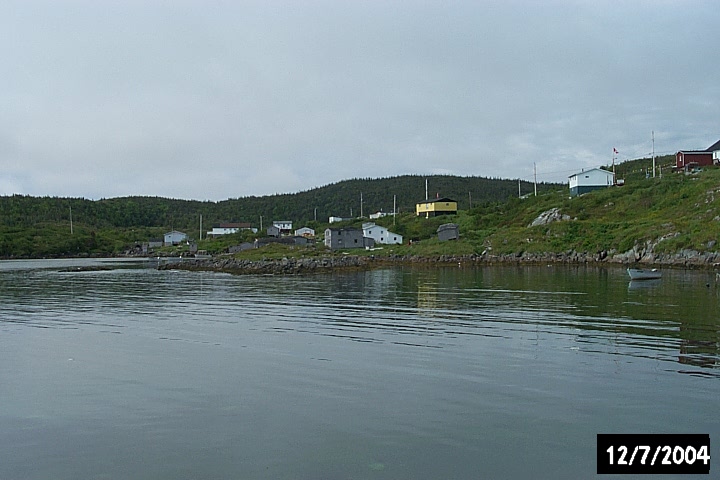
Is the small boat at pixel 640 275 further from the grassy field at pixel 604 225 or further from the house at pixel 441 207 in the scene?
the house at pixel 441 207

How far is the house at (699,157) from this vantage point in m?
80.9

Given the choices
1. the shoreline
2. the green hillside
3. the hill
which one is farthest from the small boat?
the hill

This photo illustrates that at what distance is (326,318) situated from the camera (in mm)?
24141

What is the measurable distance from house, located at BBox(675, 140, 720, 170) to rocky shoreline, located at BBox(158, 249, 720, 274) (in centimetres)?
3300

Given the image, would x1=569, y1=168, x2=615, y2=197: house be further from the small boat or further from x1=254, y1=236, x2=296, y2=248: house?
the small boat

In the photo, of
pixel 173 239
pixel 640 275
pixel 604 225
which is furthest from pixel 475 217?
pixel 173 239

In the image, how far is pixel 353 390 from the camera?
12727 millimetres

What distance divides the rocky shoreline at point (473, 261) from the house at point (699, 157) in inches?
1299

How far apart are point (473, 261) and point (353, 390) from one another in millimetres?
53800

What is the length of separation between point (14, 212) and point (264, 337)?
16602cm
